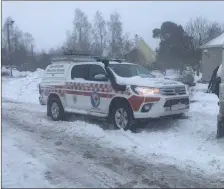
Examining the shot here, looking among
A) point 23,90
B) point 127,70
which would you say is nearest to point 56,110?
point 127,70

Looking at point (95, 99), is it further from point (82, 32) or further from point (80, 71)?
point (82, 32)

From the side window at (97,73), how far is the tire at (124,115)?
0.86 m

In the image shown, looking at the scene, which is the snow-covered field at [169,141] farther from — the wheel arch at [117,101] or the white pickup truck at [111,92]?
the wheel arch at [117,101]

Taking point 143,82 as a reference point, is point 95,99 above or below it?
below

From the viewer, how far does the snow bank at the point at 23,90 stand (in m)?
19.0

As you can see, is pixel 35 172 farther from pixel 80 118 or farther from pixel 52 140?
pixel 80 118

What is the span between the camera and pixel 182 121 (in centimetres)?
930

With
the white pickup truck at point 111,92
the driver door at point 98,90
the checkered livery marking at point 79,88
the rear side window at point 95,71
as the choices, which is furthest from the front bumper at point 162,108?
the rear side window at point 95,71

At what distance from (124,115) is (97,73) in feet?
5.11

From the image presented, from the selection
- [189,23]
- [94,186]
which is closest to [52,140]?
[94,186]

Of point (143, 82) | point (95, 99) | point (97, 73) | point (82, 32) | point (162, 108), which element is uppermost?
point (82, 32)

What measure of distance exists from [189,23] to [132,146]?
3100cm

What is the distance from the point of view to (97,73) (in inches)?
380

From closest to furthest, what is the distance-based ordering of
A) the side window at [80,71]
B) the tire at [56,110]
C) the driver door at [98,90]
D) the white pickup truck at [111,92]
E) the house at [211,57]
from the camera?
the white pickup truck at [111,92], the driver door at [98,90], the side window at [80,71], the tire at [56,110], the house at [211,57]
